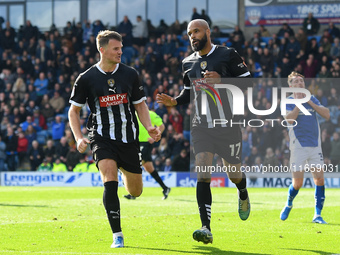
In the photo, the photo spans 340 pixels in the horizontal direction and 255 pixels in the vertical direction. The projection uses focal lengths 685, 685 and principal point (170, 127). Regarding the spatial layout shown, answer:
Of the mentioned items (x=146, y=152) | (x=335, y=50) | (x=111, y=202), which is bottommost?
(x=146, y=152)

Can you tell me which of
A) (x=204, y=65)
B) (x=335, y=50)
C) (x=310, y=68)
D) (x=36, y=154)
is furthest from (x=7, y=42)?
(x=204, y=65)

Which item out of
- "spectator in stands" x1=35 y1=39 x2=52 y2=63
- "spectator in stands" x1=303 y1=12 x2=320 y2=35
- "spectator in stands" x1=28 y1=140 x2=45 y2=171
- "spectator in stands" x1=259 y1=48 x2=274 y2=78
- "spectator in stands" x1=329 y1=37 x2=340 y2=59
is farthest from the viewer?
"spectator in stands" x1=35 y1=39 x2=52 y2=63

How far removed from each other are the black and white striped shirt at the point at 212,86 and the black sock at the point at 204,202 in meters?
0.76

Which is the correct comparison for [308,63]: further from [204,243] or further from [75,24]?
[204,243]

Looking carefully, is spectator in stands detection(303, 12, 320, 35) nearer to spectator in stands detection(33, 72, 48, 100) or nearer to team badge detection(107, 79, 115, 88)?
spectator in stands detection(33, 72, 48, 100)

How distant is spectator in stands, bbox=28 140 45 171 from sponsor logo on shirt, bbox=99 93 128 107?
18.4m

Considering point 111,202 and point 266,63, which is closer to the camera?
point 111,202

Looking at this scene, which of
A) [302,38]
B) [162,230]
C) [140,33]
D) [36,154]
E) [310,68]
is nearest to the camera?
[162,230]

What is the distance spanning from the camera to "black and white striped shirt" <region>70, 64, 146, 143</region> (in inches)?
294

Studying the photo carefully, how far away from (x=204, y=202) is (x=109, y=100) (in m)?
1.51

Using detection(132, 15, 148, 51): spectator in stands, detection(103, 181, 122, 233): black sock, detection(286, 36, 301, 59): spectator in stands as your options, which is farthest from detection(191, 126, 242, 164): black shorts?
detection(132, 15, 148, 51): spectator in stands

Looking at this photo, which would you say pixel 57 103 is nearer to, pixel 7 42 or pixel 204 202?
pixel 7 42

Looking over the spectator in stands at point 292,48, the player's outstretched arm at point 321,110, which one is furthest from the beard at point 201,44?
the spectator in stands at point 292,48

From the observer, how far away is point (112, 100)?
748 cm
